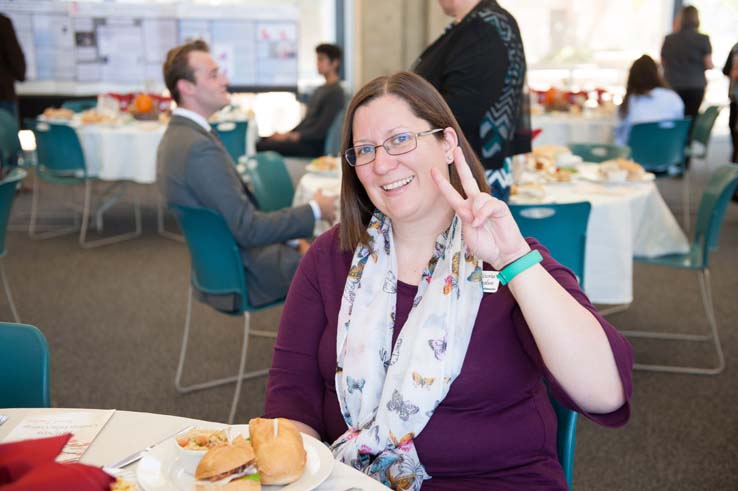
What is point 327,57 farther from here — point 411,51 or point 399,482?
point 399,482

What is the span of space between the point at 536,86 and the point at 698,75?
2.34 metres

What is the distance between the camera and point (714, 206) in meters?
3.41

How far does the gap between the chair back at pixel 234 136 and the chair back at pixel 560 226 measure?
335cm

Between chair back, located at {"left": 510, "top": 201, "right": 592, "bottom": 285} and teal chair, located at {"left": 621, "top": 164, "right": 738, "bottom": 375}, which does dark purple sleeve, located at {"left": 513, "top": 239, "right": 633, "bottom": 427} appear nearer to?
chair back, located at {"left": 510, "top": 201, "right": 592, "bottom": 285}

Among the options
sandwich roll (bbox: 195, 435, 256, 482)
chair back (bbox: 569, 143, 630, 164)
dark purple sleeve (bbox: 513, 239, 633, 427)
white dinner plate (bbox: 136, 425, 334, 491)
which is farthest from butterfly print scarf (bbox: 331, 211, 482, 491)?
chair back (bbox: 569, 143, 630, 164)

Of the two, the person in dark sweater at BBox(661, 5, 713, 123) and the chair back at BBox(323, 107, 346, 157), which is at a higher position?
the person in dark sweater at BBox(661, 5, 713, 123)

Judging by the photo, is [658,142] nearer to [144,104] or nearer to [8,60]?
[144,104]

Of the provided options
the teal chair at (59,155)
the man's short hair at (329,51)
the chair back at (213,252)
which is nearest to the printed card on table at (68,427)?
the chair back at (213,252)

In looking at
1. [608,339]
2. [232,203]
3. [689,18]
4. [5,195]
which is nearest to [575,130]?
[689,18]

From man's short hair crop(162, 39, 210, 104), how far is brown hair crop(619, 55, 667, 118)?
3.95 meters

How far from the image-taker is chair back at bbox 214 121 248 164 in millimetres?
5886

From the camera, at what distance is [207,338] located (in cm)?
410

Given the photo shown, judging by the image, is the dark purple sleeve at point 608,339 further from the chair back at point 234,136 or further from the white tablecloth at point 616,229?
the chair back at point 234,136

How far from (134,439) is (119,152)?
183 inches
